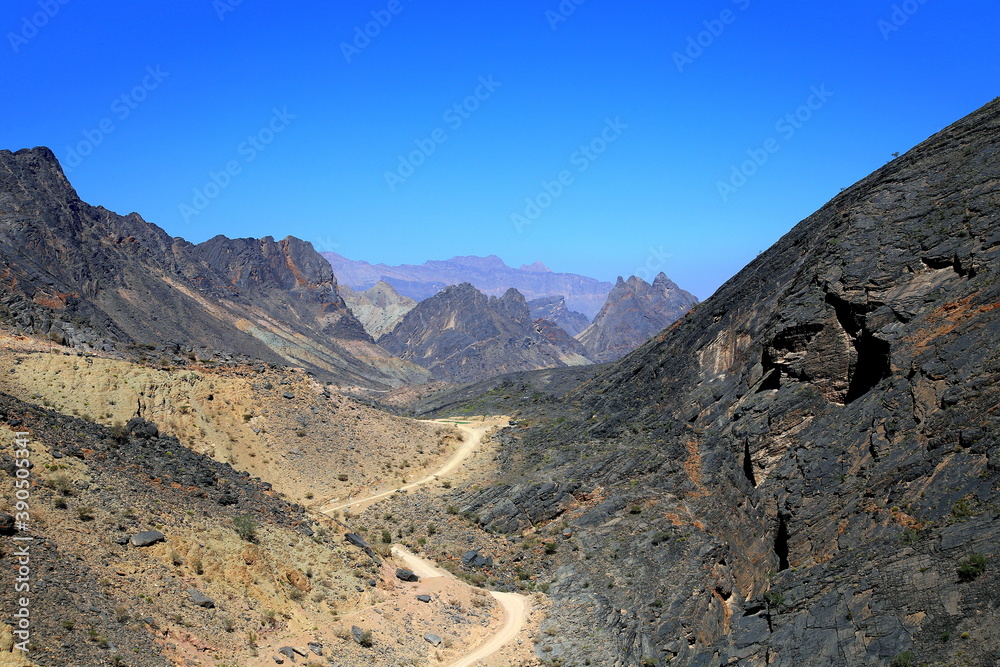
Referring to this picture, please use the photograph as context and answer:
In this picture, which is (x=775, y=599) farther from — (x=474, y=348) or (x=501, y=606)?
(x=474, y=348)

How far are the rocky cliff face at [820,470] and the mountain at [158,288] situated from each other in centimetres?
3123

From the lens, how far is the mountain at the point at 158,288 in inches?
3142

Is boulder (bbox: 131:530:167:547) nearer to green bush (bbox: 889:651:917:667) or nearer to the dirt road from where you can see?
the dirt road

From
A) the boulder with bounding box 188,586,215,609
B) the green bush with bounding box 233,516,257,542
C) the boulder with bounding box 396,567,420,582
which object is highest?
the green bush with bounding box 233,516,257,542

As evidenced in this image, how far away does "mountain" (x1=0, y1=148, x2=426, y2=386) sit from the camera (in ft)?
262

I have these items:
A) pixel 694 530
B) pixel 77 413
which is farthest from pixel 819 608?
pixel 77 413

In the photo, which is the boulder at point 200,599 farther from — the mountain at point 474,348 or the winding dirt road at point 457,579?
the mountain at point 474,348

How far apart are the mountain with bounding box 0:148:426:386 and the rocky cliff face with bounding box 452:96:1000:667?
31226 millimetres

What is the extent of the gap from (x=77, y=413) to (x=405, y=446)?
66.2ft

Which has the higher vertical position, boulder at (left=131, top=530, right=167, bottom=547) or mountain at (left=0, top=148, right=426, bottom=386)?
mountain at (left=0, top=148, right=426, bottom=386)

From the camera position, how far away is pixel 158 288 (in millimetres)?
113500

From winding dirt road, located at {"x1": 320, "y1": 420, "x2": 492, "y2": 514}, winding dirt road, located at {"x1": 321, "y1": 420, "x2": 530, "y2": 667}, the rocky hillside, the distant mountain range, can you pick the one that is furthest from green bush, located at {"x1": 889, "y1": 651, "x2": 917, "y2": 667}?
the distant mountain range

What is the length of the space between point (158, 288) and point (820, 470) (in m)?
109

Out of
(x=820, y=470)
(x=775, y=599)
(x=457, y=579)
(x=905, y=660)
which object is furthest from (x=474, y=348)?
(x=905, y=660)
